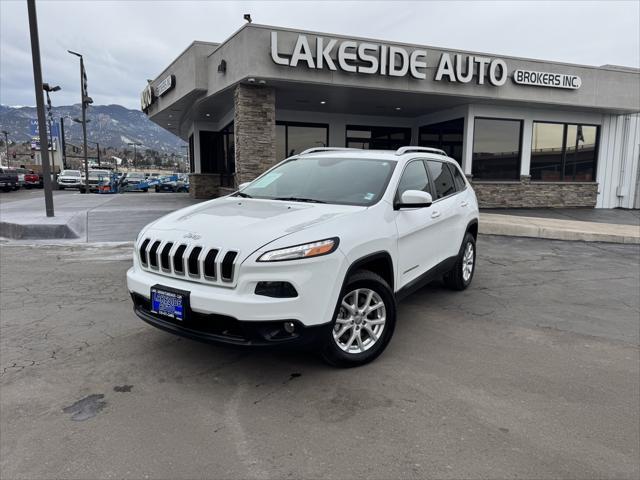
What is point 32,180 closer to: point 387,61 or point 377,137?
point 377,137

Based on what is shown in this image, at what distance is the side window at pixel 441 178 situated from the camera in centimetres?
540

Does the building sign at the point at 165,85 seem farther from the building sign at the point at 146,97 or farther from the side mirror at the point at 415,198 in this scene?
the side mirror at the point at 415,198

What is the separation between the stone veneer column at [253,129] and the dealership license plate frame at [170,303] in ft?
34.5

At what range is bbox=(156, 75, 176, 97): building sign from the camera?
1703 centimetres

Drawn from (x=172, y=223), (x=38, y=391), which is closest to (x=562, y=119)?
(x=172, y=223)

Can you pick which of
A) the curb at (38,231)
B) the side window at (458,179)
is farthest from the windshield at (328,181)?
the curb at (38,231)

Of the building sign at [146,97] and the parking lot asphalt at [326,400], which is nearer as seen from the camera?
the parking lot asphalt at [326,400]

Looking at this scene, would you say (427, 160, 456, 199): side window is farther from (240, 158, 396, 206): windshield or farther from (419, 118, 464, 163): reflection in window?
(419, 118, 464, 163): reflection in window

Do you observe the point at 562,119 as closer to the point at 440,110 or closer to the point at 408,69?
the point at 440,110

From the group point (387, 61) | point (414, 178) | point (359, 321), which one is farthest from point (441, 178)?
point (387, 61)

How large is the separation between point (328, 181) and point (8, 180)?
34360mm

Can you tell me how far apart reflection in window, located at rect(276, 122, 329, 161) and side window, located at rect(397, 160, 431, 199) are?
44.4ft

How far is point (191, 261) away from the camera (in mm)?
3379

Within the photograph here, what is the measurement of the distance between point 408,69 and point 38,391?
42.5 ft
